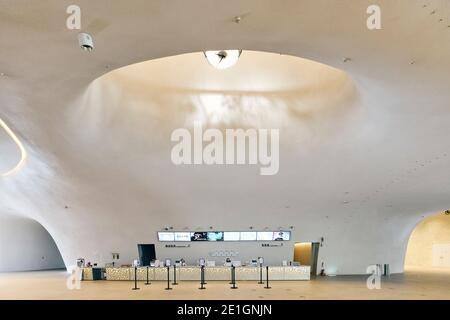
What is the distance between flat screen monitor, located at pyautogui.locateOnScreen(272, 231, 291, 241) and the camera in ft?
59.7

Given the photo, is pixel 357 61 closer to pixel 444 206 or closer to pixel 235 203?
pixel 235 203

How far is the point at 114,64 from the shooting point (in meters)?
6.86

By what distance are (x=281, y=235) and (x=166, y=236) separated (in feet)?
17.2

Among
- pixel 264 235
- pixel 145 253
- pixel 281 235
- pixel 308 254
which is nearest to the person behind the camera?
pixel 264 235

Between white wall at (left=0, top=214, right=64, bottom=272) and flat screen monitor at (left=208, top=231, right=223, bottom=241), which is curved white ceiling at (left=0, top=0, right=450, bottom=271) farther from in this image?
white wall at (left=0, top=214, right=64, bottom=272)

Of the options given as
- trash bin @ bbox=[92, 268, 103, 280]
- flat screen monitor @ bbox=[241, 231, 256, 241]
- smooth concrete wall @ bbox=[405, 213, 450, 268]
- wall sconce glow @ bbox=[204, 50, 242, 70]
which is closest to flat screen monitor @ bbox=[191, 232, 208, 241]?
flat screen monitor @ bbox=[241, 231, 256, 241]

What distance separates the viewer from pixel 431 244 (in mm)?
30172

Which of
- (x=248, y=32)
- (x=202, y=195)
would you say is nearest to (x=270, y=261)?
(x=202, y=195)

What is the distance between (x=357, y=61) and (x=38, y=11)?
496 centimetres

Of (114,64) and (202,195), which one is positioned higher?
(114,64)

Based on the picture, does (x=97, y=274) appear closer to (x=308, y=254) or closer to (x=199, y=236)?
(x=199, y=236)
